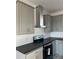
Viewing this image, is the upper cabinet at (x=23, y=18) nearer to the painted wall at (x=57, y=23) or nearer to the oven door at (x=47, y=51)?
the oven door at (x=47, y=51)

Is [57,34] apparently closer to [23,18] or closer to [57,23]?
[57,23]

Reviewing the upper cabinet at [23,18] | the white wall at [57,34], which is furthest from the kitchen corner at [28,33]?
the white wall at [57,34]

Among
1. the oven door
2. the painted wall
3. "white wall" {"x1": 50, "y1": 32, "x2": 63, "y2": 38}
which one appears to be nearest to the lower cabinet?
the oven door

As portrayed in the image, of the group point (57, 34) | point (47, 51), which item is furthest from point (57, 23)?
point (47, 51)

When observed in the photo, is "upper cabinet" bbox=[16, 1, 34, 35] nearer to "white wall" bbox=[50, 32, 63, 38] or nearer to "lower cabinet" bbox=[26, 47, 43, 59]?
"lower cabinet" bbox=[26, 47, 43, 59]

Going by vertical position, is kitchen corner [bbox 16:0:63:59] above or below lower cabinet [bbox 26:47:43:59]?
above

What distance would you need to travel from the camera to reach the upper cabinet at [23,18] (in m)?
2.46

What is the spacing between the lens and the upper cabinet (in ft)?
8.07

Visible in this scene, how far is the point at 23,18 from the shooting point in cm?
265

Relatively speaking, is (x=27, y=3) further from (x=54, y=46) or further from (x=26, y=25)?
(x=54, y=46)
